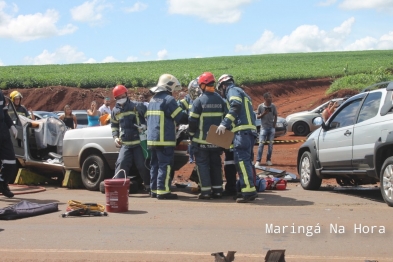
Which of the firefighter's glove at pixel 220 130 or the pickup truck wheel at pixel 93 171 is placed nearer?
the firefighter's glove at pixel 220 130

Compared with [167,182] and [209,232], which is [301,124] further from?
[209,232]

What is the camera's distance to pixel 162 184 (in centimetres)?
1114

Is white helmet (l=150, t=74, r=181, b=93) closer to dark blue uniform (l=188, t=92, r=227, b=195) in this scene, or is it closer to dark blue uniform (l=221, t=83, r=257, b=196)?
dark blue uniform (l=188, t=92, r=227, b=195)

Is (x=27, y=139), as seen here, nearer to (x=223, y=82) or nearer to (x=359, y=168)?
(x=223, y=82)

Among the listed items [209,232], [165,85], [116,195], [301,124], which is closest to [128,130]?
[165,85]

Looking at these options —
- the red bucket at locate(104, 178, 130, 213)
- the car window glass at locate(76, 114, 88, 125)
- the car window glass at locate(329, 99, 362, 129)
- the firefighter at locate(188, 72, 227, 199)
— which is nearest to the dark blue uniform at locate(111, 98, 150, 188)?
the firefighter at locate(188, 72, 227, 199)

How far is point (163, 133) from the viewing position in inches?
436

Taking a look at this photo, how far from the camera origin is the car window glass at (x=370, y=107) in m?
10.4

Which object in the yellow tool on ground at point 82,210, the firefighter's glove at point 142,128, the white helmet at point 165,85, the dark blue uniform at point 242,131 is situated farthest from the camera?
the firefighter's glove at point 142,128

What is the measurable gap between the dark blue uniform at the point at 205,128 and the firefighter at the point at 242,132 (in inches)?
11.5

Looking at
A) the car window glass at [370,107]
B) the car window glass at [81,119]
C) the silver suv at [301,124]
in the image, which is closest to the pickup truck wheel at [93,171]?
the car window glass at [370,107]

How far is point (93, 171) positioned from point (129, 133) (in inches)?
51.7

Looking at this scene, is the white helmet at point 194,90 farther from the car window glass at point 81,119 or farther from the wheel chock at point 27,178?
the car window glass at point 81,119

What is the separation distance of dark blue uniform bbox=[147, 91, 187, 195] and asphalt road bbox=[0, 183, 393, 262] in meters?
0.42
